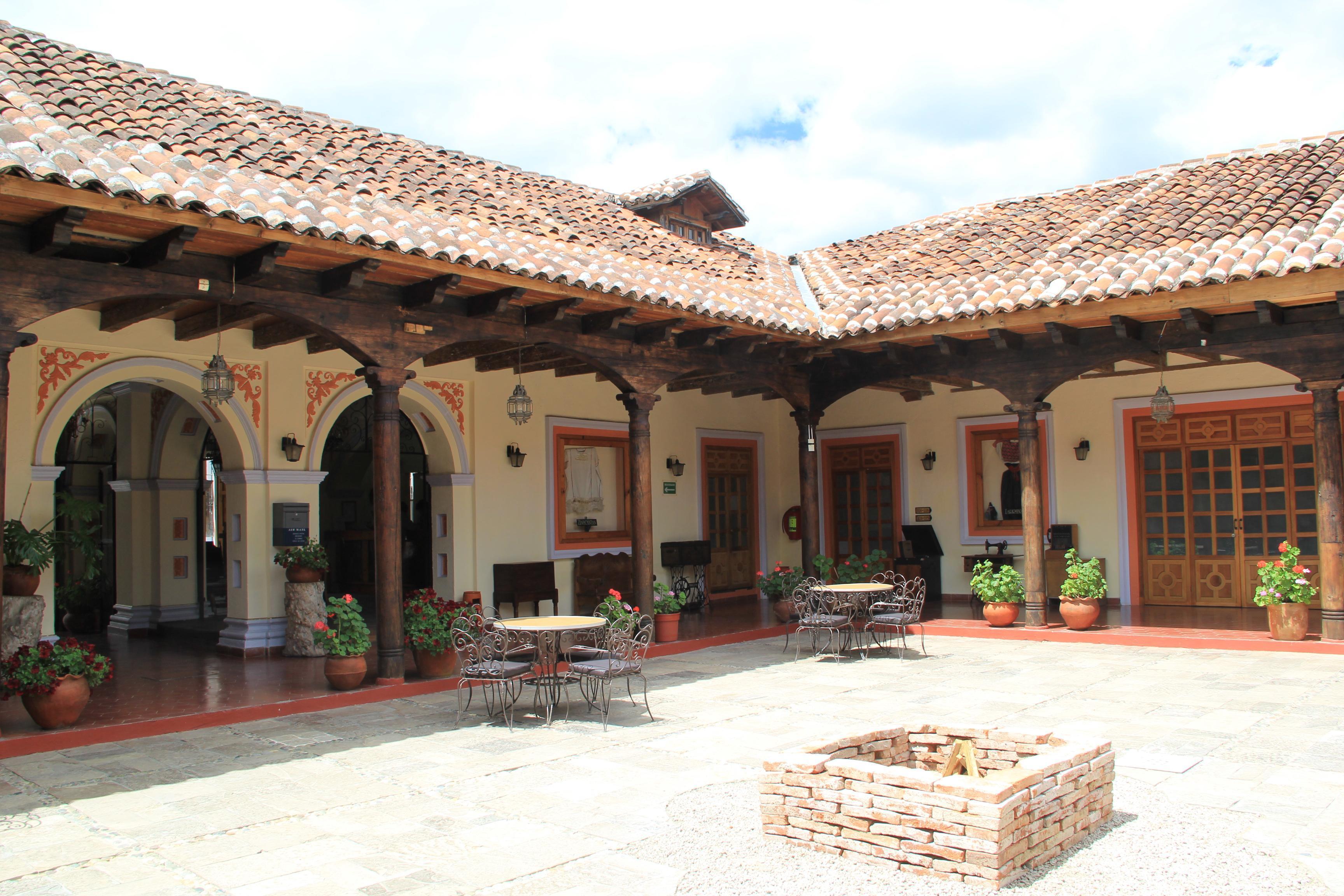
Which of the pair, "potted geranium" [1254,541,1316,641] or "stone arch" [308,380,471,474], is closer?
"potted geranium" [1254,541,1316,641]

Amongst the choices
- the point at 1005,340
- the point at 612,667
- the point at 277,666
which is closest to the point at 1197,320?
the point at 1005,340

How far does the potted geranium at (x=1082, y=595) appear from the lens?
32.7 feet

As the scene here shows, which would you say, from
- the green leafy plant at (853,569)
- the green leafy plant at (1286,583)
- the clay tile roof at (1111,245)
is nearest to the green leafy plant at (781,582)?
the green leafy plant at (853,569)

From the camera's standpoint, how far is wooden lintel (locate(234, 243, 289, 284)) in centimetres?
635

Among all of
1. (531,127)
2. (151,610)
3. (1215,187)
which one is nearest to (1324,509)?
(1215,187)

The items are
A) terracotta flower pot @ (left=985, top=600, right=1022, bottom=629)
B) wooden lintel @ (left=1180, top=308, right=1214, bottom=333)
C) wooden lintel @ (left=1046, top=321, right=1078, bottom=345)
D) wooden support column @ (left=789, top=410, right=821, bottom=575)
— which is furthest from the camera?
wooden support column @ (left=789, top=410, right=821, bottom=575)

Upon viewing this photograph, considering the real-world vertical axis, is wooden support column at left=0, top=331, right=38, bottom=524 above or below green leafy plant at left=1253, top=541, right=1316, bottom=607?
above

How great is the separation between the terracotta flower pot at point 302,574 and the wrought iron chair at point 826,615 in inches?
178

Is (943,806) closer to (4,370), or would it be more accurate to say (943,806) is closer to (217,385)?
(4,370)

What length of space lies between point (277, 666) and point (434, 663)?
69.6 inches

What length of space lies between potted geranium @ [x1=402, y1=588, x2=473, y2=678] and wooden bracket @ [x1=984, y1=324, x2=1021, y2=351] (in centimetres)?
531

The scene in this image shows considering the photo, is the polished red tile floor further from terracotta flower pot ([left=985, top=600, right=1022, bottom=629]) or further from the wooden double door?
the wooden double door

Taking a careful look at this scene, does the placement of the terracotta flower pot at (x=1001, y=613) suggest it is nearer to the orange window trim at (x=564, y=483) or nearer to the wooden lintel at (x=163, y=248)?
the orange window trim at (x=564, y=483)

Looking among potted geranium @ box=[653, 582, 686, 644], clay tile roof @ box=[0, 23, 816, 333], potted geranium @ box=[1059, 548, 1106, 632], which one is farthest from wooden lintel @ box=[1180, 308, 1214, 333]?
potted geranium @ box=[653, 582, 686, 644]
